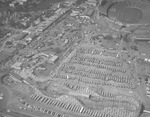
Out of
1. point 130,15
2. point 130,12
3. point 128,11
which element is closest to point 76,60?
point 130,15

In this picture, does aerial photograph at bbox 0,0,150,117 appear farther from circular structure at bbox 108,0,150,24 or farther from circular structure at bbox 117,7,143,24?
circular structure at bbox 117,7,143,24

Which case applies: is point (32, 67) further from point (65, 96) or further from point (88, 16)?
point (88, 16)

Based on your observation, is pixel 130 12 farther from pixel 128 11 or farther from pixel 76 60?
pixel 76 60

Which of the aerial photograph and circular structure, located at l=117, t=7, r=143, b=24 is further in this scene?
circular structure, located at l=117, t=7, r=143, b=24

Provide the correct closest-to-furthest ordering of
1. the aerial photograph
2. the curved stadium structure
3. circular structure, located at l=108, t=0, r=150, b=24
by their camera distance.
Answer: the aerial photograph → circular structure, located at l=108, t=0, r=150, b=24 → the curved stadium structure

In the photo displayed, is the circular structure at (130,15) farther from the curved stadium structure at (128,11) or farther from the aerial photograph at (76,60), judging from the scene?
the aerial photograph at (76,60)

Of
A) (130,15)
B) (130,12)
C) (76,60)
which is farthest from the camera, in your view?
(130,12)

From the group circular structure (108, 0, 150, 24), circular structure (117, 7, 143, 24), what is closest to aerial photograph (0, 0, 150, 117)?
circular structure (108, 0, 150, 24)
